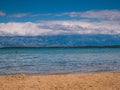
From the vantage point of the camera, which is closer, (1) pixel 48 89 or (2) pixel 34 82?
(1) pixel 48 89

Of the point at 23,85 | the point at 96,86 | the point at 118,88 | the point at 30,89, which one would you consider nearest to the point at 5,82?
the point at 23,85

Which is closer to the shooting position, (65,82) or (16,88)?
(16,88)

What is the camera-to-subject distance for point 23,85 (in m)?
16.0

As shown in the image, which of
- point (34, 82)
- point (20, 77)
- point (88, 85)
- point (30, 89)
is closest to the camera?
point (30, 89)

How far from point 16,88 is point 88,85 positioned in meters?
4.28

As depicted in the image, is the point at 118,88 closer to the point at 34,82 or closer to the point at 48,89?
the point at 48,89

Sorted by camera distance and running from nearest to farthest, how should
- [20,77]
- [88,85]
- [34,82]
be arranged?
[88,85] → [34,82] → [20,77]

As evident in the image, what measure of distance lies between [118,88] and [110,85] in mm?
984

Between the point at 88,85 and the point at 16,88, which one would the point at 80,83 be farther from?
the point at 16,88

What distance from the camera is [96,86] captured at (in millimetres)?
15656

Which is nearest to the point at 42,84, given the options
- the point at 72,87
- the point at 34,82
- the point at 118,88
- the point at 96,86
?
Answer: the point at 34,82

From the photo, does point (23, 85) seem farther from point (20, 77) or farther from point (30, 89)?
point (20, 77)

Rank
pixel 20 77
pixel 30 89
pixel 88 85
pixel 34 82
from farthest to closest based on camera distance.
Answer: pixel 20 77
pixel 34 82
pixel 88 85
pixel 30 89

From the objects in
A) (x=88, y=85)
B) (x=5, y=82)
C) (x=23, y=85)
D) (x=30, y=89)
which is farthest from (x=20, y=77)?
(x=88, y=85)
